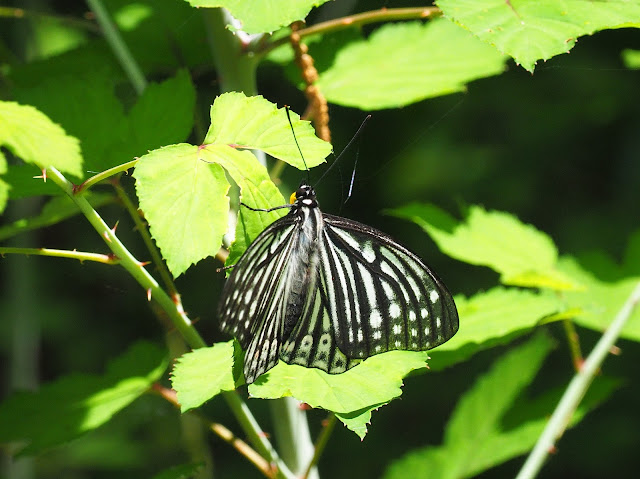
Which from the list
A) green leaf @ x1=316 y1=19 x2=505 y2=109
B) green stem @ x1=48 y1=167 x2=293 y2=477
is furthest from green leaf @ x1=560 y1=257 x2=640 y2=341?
green stem @ x1=48 y1=167 x2=293 y2=477

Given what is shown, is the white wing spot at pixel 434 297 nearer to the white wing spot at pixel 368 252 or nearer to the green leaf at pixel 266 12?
the white wing spot at pixel 368 252

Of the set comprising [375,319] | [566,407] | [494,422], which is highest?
[375,319]

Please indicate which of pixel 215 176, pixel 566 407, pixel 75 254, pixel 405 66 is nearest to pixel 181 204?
pixel 215 176

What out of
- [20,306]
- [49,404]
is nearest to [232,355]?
[49,404]

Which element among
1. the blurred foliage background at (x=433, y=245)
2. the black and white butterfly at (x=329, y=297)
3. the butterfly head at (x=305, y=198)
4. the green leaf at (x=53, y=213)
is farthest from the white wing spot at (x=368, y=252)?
the blurred foliage background at (x=433, y=245)

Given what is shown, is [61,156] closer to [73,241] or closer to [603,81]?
[73,241]

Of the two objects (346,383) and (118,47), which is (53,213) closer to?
(118,47)

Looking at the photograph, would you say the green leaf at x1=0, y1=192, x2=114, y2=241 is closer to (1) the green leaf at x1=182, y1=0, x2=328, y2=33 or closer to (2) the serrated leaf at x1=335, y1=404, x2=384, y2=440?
(1) the green leaf at x1=182, y1=0, x2=328, y2=33
